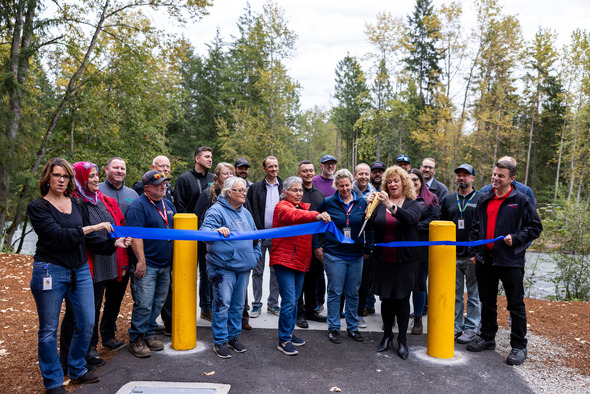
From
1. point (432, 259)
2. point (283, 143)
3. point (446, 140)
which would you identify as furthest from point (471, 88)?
point (432, 259)

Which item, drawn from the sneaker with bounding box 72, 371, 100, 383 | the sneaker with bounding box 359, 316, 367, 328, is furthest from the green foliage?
the sneaker with bounding box 72, 371, 100, 383

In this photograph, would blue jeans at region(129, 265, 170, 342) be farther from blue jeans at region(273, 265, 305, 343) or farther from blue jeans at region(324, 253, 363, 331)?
blue jeans at region(324, 253, 363, 331)

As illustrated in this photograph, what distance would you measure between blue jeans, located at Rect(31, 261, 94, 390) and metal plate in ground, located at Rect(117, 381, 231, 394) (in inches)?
21.4

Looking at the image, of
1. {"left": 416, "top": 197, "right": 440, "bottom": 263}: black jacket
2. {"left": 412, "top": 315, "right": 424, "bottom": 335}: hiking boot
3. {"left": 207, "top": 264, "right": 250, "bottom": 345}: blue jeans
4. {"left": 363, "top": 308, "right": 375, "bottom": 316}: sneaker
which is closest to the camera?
{"left": 207, "top": 264, "right": 250, "bottom": 345}: blue jeans

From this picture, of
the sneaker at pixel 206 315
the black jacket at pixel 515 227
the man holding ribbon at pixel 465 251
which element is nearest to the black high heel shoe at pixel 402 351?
the man holding ribbon at pixel 465 251

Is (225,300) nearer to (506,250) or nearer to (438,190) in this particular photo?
(506,250)

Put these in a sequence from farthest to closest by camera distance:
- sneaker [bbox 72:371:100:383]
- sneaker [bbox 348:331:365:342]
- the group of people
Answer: sneaker [bbox 348:331:365:342]
the group of people
sneaker [bbox 72:371:100:383]

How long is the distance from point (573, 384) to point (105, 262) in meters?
4.98

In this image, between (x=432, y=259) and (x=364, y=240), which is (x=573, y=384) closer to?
(x=432, y=259)

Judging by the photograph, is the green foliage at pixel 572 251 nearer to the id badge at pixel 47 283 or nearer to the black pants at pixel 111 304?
the black pants at pixel 111 304

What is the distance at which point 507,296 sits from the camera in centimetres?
482

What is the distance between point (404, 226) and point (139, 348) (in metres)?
3.31

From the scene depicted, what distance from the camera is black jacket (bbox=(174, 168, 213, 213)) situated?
5.78m

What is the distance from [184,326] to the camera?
463 centimetres
